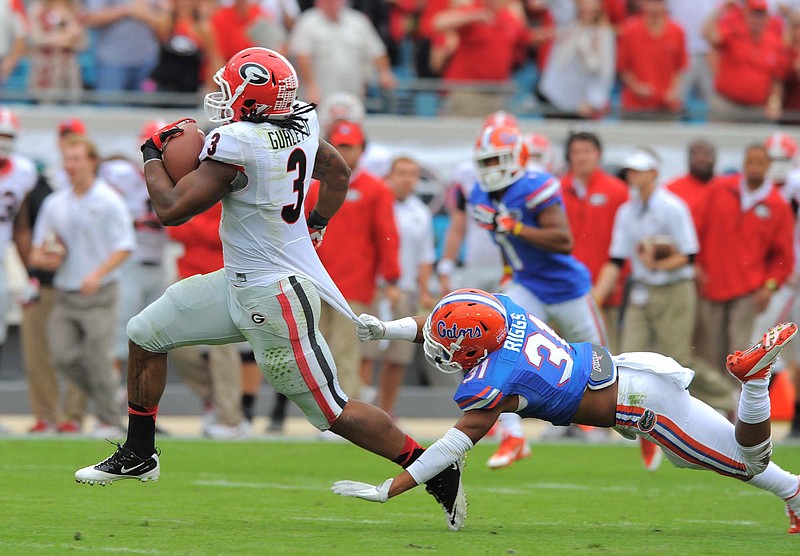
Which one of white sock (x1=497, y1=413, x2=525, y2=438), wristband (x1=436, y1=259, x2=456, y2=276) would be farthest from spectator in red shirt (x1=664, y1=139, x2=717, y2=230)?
white sock (x1=497, y1=413, x2=525, y2=438)

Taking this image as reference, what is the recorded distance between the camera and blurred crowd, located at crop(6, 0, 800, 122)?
12422mm

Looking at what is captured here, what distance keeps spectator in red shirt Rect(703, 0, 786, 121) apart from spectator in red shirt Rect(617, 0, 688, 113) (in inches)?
14.9

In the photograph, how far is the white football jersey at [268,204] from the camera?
548 cm

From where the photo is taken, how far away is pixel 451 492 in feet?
18.2

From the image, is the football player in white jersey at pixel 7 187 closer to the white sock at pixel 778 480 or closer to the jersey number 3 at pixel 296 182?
the jersey number 3 at pixel 296 182

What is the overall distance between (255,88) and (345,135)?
4116 mm

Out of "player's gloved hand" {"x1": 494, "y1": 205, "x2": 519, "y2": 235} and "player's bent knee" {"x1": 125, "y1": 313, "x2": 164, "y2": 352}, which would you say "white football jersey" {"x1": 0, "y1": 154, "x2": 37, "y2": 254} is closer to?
"player's gloved hand" {"x1": 494, "y1": 205, "x2": 519, "y2": 235}

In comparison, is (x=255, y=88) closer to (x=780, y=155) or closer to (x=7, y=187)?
(x=7, y=187)

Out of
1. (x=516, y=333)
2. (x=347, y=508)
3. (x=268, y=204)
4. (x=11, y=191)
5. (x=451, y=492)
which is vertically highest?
(x=268, y=204)

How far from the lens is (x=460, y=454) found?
17.3 ft

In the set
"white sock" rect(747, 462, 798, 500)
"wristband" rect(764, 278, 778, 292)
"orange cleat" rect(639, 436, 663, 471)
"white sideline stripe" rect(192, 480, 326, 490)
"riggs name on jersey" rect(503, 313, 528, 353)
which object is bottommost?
"orange cleat" rect(639, 436, 663, 471)

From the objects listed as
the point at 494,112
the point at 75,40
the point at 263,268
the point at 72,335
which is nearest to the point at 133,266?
the point at 72,335

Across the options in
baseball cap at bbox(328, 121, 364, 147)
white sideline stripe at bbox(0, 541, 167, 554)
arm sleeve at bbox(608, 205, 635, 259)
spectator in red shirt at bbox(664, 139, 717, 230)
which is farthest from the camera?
spectator in red shirt at bbox(664, 139, 717, 230)

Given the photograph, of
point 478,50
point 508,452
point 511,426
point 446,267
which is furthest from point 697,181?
point 508,452
